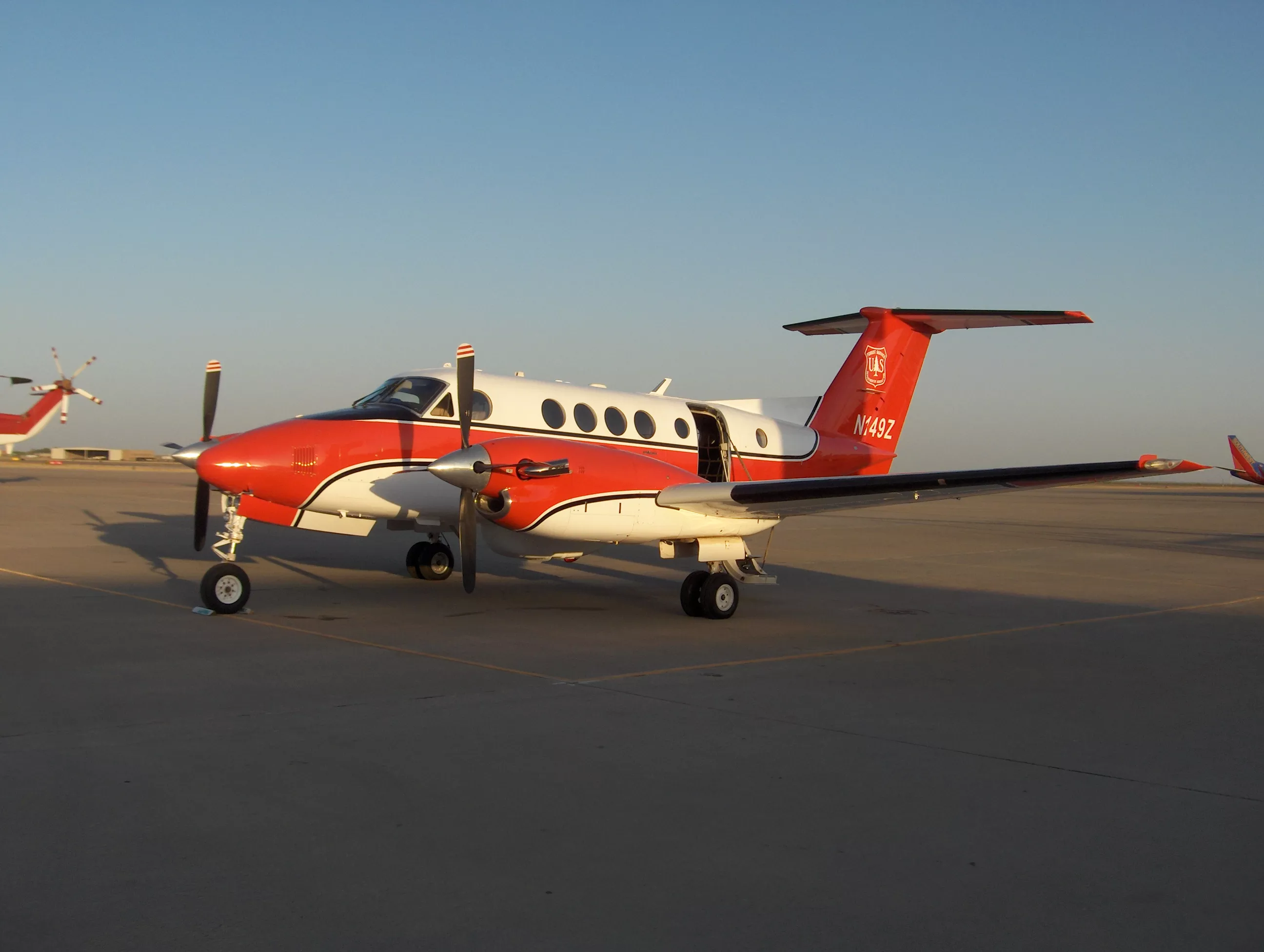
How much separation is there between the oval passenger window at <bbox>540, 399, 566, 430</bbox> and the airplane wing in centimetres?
200

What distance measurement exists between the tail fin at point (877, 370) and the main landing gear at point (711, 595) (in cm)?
526

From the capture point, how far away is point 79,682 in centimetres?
713

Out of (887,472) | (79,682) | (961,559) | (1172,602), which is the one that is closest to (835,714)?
(79,682)

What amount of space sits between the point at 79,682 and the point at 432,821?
4.08 meters

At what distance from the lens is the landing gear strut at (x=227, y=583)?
33.9 ft

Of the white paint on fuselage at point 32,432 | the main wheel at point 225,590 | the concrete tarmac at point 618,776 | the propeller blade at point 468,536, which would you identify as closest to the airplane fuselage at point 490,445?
the propeller blade at point 468,536

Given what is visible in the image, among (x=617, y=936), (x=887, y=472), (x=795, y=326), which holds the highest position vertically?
(x=795, y=326)

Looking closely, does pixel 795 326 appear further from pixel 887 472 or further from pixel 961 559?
pixel 961 559

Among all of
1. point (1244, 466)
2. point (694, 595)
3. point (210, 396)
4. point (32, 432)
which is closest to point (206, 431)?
point (210, 396)

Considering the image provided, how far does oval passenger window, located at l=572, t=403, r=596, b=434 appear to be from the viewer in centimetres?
1270

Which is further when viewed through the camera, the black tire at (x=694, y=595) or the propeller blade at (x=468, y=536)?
the black tire at (x=694, y=595)

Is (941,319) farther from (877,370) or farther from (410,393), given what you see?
(410,393)

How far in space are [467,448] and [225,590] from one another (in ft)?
9.68

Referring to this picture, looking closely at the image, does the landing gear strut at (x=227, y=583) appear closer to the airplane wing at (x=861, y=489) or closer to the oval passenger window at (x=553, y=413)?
the oval passenger window at (x=553, y=413)
